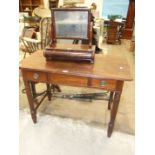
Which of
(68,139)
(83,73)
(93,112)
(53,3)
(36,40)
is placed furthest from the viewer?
(53,3)

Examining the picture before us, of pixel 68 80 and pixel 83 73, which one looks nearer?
pixel 83 73

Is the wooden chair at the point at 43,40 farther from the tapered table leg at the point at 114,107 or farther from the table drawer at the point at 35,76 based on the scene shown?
the tapered table leg at the point at 114,107

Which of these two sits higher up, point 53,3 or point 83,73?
point 53,3

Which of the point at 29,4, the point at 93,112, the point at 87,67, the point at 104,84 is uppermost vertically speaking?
the point at 29,4

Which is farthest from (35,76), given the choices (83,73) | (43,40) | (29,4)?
(29,4)

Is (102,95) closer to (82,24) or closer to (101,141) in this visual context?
(101,141)

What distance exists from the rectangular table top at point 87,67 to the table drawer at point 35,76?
0.20ft

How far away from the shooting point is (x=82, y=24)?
1518 millimetres

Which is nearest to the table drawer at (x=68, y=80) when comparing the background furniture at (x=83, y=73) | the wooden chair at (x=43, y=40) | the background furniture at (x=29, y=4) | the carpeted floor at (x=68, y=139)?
the background furniture at (x=83, y=73)

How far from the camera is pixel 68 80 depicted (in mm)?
1463

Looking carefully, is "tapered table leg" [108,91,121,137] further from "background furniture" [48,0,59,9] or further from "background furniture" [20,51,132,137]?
"background furniture" [48,0,59,9]

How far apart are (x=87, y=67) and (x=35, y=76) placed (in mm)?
484

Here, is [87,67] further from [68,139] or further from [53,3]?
[53,3]

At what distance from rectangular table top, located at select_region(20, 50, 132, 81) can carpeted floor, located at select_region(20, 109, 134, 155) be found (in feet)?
2.42
